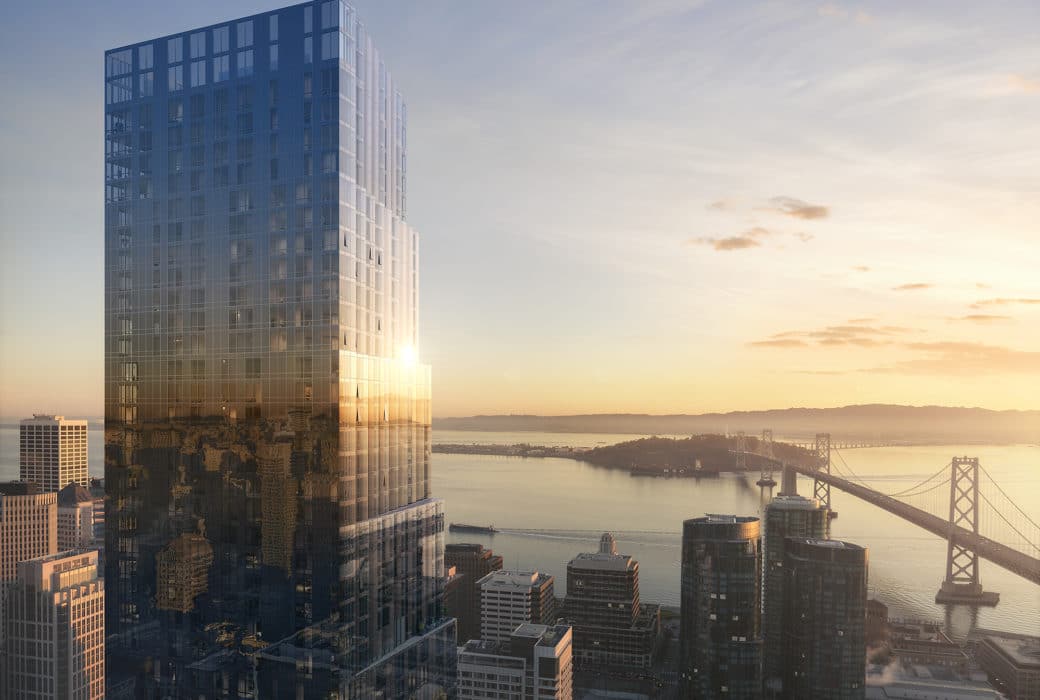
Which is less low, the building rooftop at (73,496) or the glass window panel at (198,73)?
the glass window panel at (198,73)

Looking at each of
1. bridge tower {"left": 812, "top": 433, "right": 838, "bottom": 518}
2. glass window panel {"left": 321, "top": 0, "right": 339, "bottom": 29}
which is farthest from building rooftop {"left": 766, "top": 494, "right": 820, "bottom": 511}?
glass window panel {"left": 321, "top": 0, "right": 339, "bottom": 29}

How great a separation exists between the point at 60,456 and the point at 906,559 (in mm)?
36354

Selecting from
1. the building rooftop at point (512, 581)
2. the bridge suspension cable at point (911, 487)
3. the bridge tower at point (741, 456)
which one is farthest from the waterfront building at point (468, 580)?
the bridge tower at point (741, 456)

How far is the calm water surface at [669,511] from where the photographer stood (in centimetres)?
2395

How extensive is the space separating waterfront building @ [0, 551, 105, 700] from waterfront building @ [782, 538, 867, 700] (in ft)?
49.6

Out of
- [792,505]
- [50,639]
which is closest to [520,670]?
[50,639]

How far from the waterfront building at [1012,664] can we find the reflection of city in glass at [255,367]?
15.5 m

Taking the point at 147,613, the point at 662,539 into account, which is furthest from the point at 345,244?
the point at 662,539

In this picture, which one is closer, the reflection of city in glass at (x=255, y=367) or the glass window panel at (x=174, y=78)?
the reflection of city in glass at (x=255, y=367)

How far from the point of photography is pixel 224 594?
22.6ft

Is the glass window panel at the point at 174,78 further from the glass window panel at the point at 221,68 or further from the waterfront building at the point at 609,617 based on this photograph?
the waterfront building at the point at 609,617

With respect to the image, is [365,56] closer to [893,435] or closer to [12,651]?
[12,651]

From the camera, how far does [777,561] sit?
2069 cm

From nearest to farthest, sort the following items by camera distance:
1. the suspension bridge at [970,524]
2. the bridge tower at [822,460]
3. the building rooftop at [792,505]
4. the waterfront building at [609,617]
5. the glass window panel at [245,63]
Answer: the glass window panel at [245,63] < the waterfront building at [609,617] < the building rooftop at [792,505] < the suspension bridge at [970,524] < the bridge tower at [822,460]
